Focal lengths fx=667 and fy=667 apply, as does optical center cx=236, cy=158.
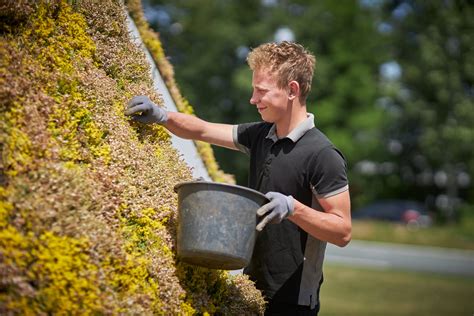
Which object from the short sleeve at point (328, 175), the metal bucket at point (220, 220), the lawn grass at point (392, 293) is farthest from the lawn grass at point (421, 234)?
the metal bucket at point (220, 220)

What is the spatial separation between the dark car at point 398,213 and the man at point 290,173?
2591 centimetres

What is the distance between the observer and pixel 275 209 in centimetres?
375

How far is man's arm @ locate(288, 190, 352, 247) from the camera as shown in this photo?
394 cm

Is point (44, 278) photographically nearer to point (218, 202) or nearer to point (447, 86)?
point (218, 202)

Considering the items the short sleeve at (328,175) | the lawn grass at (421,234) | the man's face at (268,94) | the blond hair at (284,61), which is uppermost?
the lawn grass at (421,234)

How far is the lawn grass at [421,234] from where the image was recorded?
24.5 meters

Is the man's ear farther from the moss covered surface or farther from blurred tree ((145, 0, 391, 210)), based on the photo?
blurred tree ((145, 0, 391, 210))

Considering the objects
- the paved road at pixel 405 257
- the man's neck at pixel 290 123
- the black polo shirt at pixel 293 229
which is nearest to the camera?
the black polo shirt at pixel 293 229

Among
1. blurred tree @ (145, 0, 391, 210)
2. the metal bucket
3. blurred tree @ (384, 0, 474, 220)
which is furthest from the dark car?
the metal bucket

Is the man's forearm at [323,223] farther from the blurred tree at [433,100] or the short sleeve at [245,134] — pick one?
the blurred tree at [433,100]

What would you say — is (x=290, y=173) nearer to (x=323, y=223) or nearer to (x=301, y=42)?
(x=323, y=223)

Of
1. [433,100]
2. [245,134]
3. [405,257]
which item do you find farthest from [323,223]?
[433,100]

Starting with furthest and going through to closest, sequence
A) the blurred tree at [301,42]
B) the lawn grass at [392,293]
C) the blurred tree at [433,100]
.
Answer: the blurred tree at [301,42], the blurred tree at [433,100], the lawn grass at [392,293]

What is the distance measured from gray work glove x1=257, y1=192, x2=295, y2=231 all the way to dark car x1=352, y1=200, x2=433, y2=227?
1043 inches
